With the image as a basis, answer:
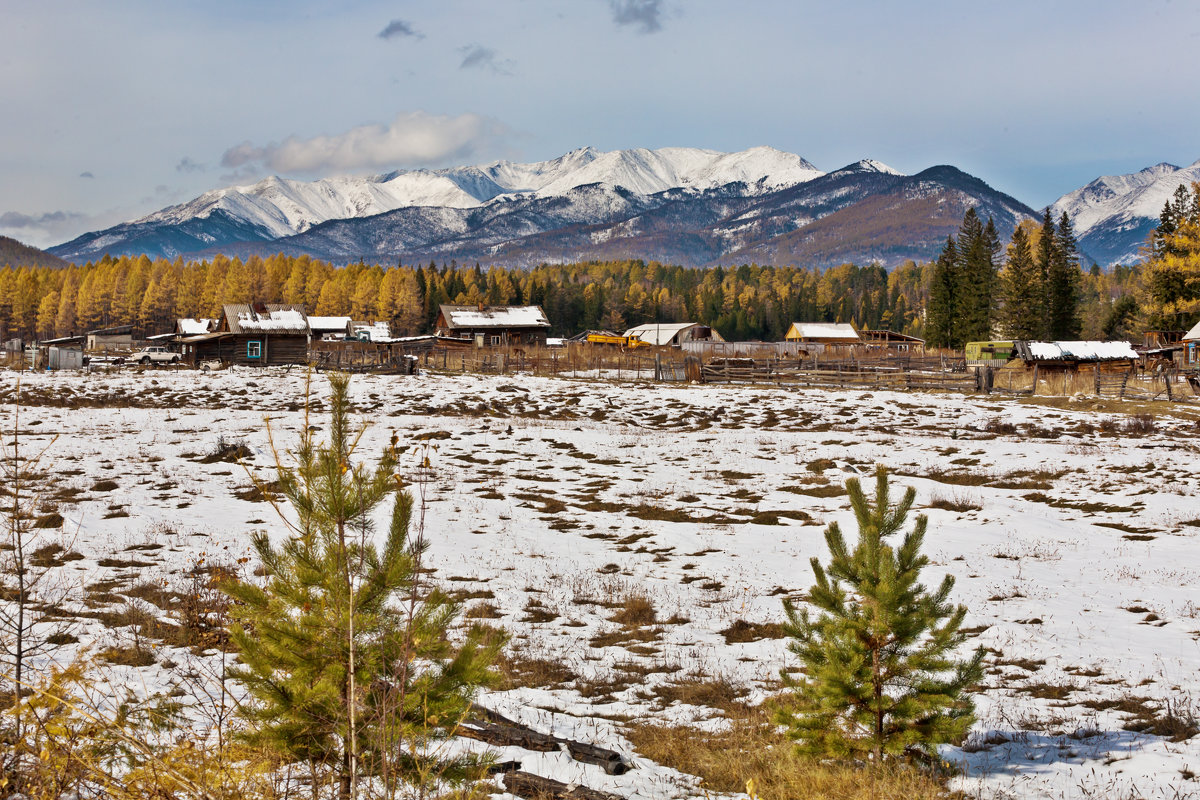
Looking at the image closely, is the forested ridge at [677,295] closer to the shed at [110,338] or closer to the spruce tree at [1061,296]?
the spruce tree at [1061,296]

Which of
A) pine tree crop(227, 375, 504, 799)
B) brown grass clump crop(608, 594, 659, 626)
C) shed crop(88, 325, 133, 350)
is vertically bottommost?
brown grass clump crop(608, 594, 659, 626)

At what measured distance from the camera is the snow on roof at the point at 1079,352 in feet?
181

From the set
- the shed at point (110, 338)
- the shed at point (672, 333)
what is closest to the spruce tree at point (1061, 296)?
the shed at point (672, 333)

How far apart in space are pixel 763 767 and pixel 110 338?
115m

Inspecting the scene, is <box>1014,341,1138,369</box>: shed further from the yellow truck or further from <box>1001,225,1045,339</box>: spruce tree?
the yellow truck

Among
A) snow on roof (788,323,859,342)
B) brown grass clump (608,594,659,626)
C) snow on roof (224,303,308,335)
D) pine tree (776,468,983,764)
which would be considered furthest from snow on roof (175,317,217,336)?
pine tree (776,468,983,764)

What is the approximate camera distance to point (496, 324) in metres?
93.9

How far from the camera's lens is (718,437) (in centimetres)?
3136

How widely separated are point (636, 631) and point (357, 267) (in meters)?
146

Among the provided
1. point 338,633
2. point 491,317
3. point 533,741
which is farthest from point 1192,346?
point 491,317

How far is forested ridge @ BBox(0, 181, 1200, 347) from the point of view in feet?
241

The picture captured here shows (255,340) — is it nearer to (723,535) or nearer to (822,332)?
(723,535)

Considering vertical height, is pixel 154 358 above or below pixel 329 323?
below

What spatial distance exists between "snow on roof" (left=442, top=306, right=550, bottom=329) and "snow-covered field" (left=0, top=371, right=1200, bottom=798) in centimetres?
5507
